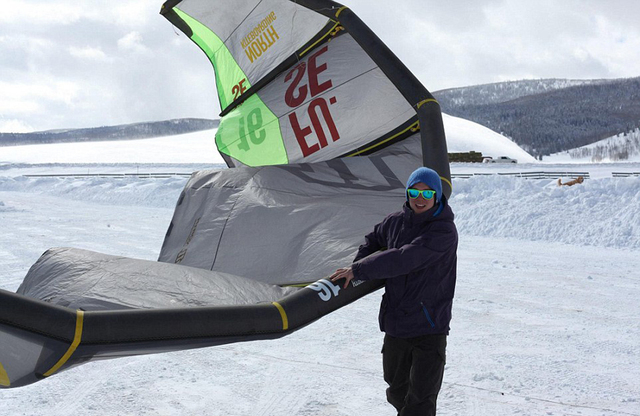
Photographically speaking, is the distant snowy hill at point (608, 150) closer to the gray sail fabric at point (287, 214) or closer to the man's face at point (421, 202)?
the gray sail fabric at point (287, 214)

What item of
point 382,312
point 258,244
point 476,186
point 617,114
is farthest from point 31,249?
point 617,114

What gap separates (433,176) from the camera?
2914 millimetres

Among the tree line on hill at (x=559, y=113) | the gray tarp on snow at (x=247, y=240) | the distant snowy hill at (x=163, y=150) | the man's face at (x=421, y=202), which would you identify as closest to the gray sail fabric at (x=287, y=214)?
the gray tarp on snow at (x=247, y=240)

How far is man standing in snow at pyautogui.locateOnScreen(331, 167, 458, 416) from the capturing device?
9.32 ft

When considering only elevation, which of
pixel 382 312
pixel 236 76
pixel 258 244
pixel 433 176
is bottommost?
pixel 382 312

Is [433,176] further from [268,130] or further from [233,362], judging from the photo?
[233,362]

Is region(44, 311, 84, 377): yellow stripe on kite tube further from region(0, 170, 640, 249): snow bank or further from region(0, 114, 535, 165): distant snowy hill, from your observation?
region(0, 114, 535, 165): distant snowy hill

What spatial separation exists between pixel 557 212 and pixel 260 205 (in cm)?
1175

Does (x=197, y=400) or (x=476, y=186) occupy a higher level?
(x=476, y=186)

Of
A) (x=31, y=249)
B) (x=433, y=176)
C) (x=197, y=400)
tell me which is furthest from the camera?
(x=31, y=249)

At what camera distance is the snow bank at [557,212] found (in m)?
12.5

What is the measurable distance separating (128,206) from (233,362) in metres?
17.1

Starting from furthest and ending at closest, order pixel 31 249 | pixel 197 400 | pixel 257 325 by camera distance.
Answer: pixel 31 249
pixel 197 400
pixel 257 325

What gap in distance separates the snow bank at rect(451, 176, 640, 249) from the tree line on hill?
106895mm
